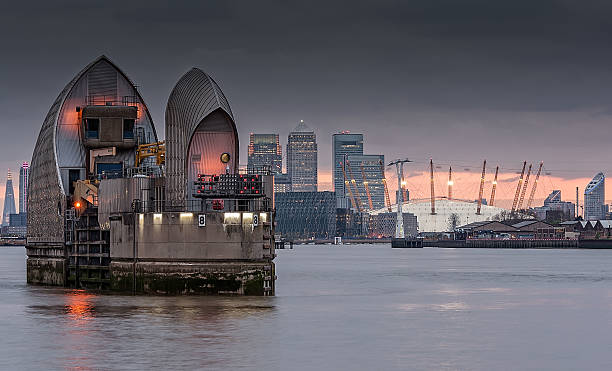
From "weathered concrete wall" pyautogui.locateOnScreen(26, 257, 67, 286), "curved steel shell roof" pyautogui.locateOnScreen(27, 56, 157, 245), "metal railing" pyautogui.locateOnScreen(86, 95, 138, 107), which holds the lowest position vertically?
"weathered concrete wall" pyautogui.locateOnScreen(26, 257, 67, 286)

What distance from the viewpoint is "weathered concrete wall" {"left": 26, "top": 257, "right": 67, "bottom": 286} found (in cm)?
8581

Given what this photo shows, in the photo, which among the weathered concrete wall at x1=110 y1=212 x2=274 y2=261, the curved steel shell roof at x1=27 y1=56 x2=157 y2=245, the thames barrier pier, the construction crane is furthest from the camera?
the curved steel shell roof at x1=27 y1=56 x2=157 y2=245

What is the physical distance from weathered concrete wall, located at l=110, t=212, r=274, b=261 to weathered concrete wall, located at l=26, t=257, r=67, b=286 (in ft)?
62.4

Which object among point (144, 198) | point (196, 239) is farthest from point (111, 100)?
point (196, 239)

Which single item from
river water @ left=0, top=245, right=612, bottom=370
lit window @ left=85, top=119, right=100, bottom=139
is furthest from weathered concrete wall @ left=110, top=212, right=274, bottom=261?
lit window @ left=85, top=119, right=100, bottom=139

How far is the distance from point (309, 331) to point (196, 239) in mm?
15729

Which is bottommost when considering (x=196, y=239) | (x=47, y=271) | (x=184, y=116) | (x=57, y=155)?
(x=47, y=271)

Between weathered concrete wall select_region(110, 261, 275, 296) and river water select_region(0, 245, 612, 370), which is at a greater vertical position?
weathered concrete wall select_region(110, 261, 275, 296)

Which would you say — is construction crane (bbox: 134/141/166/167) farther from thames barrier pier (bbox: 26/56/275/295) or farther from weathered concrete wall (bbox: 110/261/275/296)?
weathered concrete wall (bbox: 110/261/275/296)

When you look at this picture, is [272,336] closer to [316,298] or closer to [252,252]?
[252,252]

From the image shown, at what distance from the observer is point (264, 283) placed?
222 ft

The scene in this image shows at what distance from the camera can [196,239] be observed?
217 feet

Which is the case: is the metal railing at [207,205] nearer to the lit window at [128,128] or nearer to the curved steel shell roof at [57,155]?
the curved steel shell roof at [57,155]

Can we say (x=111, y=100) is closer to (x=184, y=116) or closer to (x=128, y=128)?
(x=128, y=128)
